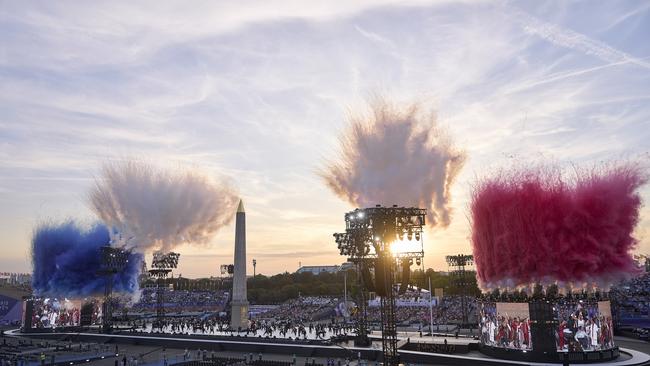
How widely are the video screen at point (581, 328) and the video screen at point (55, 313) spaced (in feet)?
198

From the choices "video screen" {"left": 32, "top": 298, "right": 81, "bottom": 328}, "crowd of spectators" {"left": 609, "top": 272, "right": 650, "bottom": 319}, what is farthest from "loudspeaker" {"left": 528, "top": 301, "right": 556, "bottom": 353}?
"video screen" {"left": 32, "top": 298, "right": 81, "bottom": 328}

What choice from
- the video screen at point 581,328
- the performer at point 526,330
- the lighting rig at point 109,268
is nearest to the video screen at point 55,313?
the lighting rig at point 109,268

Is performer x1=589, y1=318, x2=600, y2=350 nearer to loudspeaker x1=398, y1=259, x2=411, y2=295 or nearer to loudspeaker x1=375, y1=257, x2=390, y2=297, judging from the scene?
loudspeaker x1=398, y1=259, x2=411, y2=295

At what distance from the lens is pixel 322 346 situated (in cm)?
4019

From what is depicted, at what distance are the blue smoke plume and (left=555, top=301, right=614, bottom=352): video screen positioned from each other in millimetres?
60039

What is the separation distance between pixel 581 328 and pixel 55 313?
63178mm

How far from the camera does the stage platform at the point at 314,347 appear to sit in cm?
3378

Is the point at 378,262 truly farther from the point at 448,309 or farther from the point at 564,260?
Answer: the point at 448,309

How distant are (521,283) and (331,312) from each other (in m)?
49.0

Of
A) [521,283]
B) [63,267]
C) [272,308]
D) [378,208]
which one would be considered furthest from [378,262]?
[272,308]

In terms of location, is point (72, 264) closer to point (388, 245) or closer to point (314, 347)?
point (314, 347)

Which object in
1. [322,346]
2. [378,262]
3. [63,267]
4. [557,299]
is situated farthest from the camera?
[63,267]

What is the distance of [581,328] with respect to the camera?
3281 cm

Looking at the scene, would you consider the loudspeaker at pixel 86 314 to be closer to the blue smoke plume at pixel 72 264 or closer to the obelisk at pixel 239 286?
the blue smoke plume at pixel 72 264
